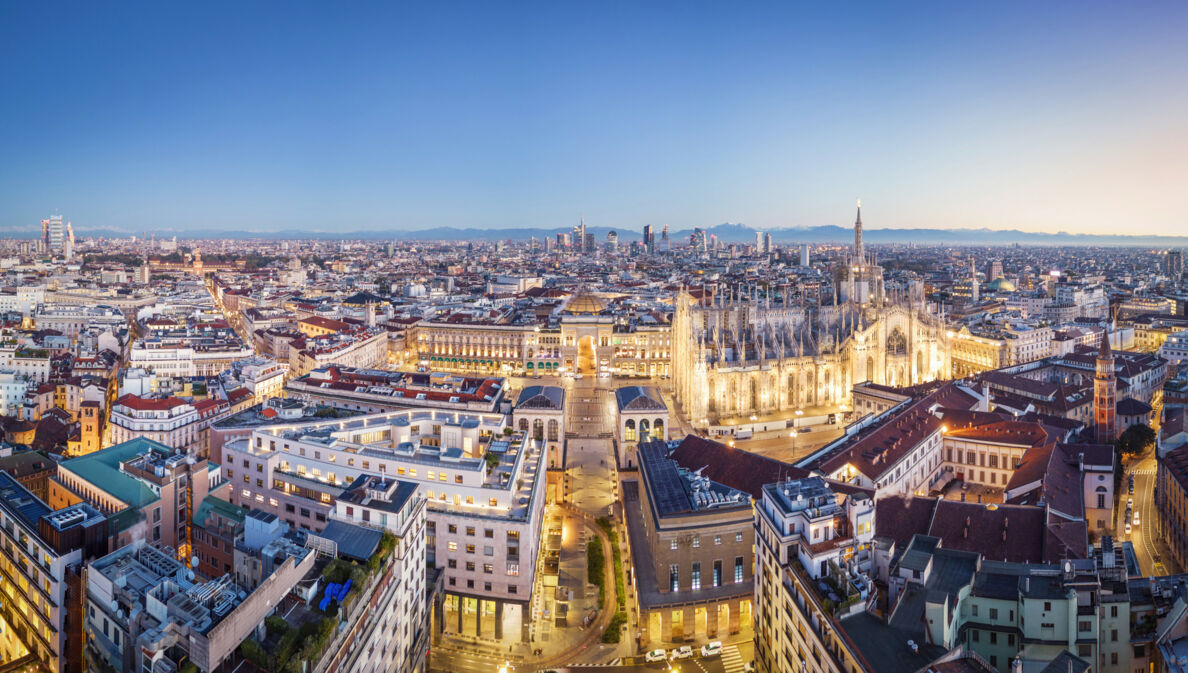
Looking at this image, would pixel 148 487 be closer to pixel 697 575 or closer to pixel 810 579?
pixel 697 575

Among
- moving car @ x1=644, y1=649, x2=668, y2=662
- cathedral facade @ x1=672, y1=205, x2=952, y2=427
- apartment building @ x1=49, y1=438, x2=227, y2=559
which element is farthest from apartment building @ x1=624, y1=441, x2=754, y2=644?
cathedral facade @ x1=672, y1=205, x2=952, y2=427

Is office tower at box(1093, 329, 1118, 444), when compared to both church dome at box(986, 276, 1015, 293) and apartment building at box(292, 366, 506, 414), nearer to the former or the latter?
apartment building at box(292, 366, 506, 414)

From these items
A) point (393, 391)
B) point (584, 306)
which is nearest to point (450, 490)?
point (393, 391)

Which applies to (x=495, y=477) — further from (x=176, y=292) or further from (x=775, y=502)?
(x=176, y=292)

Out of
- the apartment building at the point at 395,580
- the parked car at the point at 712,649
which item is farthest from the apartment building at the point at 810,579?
the apartment building at the point at 395,580

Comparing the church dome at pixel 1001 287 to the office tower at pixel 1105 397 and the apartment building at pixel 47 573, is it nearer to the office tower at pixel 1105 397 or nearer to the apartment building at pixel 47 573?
the office tower at pixel 1105 397

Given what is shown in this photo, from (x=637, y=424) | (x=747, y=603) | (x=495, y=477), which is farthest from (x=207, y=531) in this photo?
(x=637, y=424)
